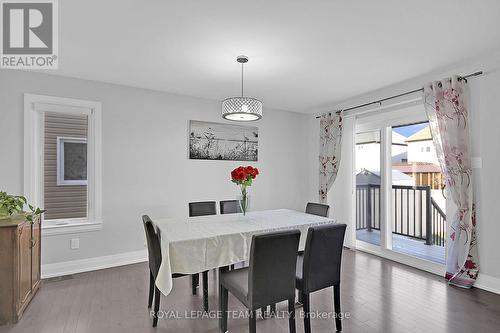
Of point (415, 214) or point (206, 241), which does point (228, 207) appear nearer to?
point (206, 241)

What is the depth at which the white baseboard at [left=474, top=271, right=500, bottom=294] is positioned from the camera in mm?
2793

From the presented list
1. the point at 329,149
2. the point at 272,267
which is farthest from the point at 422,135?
the point at 272,267

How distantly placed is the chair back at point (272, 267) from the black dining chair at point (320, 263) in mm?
133

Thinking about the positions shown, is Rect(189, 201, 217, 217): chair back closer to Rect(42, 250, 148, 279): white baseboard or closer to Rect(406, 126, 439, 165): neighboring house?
Rect(42, 250, 148, 279): white baseboard

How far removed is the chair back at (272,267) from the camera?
5.90 feet

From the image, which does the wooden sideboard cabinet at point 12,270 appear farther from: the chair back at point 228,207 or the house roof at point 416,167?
the house roof at point 416,167

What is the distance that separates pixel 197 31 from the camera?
235cm

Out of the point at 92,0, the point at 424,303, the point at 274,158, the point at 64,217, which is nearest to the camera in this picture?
the point at 92,0

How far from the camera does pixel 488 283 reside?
2854mm

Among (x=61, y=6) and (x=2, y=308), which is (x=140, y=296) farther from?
(x=61, y=6)

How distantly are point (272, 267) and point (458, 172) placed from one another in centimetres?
259

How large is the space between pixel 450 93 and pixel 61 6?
3.91m

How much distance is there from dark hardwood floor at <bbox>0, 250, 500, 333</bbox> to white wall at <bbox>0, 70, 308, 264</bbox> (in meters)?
0.58

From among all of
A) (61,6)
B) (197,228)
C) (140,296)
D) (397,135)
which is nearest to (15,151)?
(61,6)
